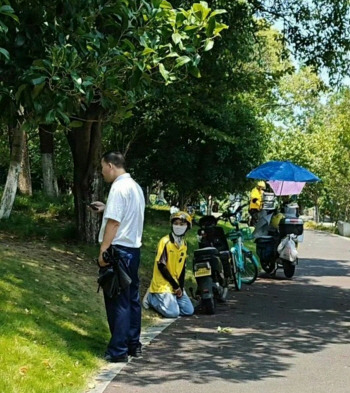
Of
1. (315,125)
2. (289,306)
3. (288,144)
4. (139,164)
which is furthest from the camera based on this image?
(315,125)

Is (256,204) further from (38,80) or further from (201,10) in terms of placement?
(38,80)

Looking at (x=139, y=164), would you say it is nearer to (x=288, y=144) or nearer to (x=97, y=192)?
(x=97, y=192)

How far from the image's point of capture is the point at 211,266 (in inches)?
410

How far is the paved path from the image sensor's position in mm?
6258

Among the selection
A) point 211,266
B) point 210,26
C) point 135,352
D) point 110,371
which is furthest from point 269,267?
point 210,26

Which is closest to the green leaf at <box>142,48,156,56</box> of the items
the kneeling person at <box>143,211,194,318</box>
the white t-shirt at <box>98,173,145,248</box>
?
the white t-shirt at <box>98,173,145,248</box>

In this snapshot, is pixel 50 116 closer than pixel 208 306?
Yes

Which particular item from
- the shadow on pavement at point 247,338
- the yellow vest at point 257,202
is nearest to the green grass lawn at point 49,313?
the shadow on pavement at point 247,338

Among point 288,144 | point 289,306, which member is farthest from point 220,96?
point 288,144

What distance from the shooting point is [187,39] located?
18.7ft

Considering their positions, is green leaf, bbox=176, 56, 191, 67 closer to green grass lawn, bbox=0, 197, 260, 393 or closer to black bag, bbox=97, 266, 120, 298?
black bag, bbox=97, 266, 120, 298

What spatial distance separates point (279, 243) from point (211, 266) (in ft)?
17.6

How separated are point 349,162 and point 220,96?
92.1 feet

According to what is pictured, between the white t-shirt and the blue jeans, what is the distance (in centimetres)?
278
